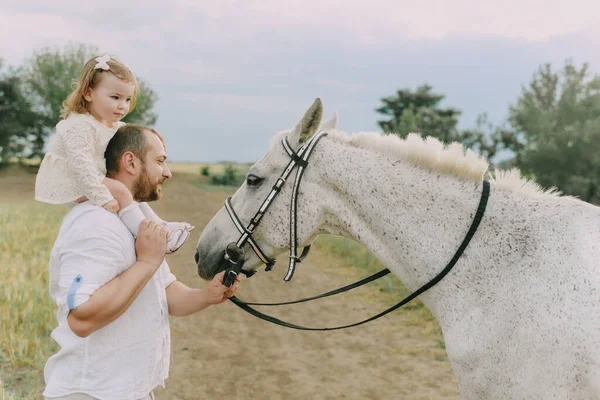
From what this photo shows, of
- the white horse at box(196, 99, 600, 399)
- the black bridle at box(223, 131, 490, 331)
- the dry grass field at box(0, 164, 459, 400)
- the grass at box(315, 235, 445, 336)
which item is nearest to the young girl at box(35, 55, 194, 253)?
the black bridle at box(223, 131, 490, 331)

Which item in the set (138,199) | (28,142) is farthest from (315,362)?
(28,142)

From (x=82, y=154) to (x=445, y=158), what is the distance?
6.46 ft

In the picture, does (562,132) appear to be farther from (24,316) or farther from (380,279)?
(24,316)

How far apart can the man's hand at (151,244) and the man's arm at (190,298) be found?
1.98ft

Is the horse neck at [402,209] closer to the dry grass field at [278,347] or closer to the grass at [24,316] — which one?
the dry grass field at [278,347]

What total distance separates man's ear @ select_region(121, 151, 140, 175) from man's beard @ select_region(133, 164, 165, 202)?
3 centimetres

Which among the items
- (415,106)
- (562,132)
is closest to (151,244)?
(562,132)

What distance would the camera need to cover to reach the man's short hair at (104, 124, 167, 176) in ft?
7.23

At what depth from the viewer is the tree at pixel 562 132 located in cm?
2420

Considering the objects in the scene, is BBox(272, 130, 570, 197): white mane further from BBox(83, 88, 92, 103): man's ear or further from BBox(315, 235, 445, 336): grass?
BBox(315, 235, 445, 336): grass

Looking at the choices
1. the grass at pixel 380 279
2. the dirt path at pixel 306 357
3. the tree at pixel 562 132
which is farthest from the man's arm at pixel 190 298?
the tree at pixel 562 132

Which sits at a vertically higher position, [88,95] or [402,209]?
[88,95]

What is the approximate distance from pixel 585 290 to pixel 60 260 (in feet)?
7.91

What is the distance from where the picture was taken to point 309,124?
2834mm
